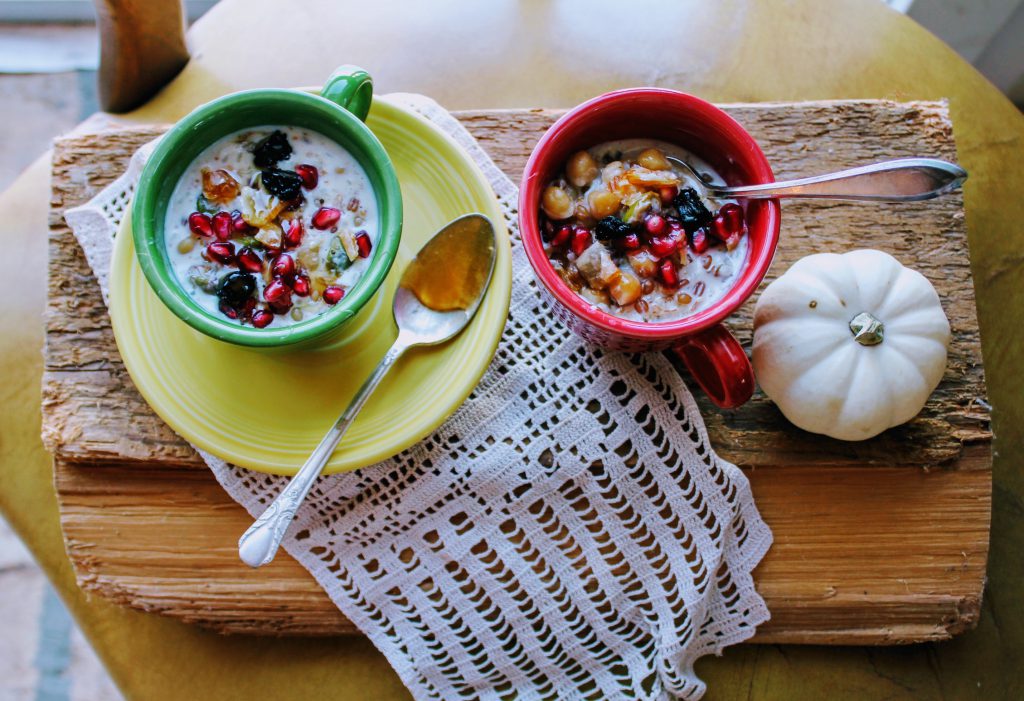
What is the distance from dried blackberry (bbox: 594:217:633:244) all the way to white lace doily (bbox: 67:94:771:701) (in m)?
0.21

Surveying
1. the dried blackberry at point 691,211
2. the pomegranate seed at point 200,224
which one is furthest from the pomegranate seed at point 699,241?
the pomegranate seed at point 200,224

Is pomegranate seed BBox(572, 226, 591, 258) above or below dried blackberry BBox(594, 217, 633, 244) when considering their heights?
below

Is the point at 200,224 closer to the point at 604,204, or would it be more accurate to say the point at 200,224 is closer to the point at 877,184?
the point at 604,204

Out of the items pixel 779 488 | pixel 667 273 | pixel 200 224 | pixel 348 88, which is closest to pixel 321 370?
pixel 200 224

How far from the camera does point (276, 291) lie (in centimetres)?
108

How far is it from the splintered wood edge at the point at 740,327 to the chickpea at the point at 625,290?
0.27 meters

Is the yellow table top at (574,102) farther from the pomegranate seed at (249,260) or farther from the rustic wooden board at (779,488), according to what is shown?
the pomegranate seed at (249,260)

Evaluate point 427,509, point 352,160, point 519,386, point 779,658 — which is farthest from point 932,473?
point 352,160

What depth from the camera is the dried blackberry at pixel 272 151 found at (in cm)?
113

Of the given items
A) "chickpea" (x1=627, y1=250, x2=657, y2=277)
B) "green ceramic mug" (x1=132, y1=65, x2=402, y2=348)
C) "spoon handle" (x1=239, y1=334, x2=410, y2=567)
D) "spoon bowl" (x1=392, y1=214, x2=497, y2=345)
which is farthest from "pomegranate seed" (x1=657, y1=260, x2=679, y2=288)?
"spoon handle" (x1=239, y1=334, x2=410, y2=567)

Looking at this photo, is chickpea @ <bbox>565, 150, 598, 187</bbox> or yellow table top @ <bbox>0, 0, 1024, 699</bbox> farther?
yellow table top @ <bbox>0, 0, 1024, 699</bbox>

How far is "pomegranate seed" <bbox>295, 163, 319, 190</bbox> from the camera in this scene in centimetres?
112

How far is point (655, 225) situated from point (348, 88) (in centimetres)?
43

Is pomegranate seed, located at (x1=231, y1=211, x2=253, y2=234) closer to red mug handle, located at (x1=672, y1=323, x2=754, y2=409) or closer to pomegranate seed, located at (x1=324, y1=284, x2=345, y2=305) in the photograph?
pomegranate seed, located at (x1=324, y1=284, x2=345, y2=305)
